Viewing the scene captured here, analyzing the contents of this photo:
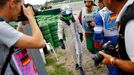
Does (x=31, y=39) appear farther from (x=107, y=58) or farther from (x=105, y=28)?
(x=105, y=28)

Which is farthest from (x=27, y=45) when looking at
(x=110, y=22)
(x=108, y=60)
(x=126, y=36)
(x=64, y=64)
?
(x=64, y=64)

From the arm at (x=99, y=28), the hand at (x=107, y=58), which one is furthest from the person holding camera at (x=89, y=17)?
the hand at (x=107, y=58)

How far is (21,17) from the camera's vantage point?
3072mm

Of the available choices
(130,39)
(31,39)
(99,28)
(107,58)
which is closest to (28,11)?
(31,39)

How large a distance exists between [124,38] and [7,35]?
39.5 inches

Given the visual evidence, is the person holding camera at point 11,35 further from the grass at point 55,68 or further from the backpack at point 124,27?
the grass at point 55,68

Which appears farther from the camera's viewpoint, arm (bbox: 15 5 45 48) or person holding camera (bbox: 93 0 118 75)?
person holding camera (bbox: 93 0 118 75)

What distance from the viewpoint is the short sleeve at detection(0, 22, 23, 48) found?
2.84m

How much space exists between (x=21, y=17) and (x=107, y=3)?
2.68 ft

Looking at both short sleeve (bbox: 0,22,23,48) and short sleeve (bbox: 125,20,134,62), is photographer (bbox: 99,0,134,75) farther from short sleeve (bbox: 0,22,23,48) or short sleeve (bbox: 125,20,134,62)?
short sleeve (bbox: 0,22,23,48)

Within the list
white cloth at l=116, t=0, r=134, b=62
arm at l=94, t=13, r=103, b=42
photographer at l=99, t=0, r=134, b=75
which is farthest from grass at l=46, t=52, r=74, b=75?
white cloth at l=116, t=0, r=134, b=62

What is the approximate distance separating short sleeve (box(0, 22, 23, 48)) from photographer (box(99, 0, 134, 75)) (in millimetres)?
797

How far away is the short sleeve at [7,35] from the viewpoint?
2837mm

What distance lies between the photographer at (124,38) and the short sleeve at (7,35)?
797mm
